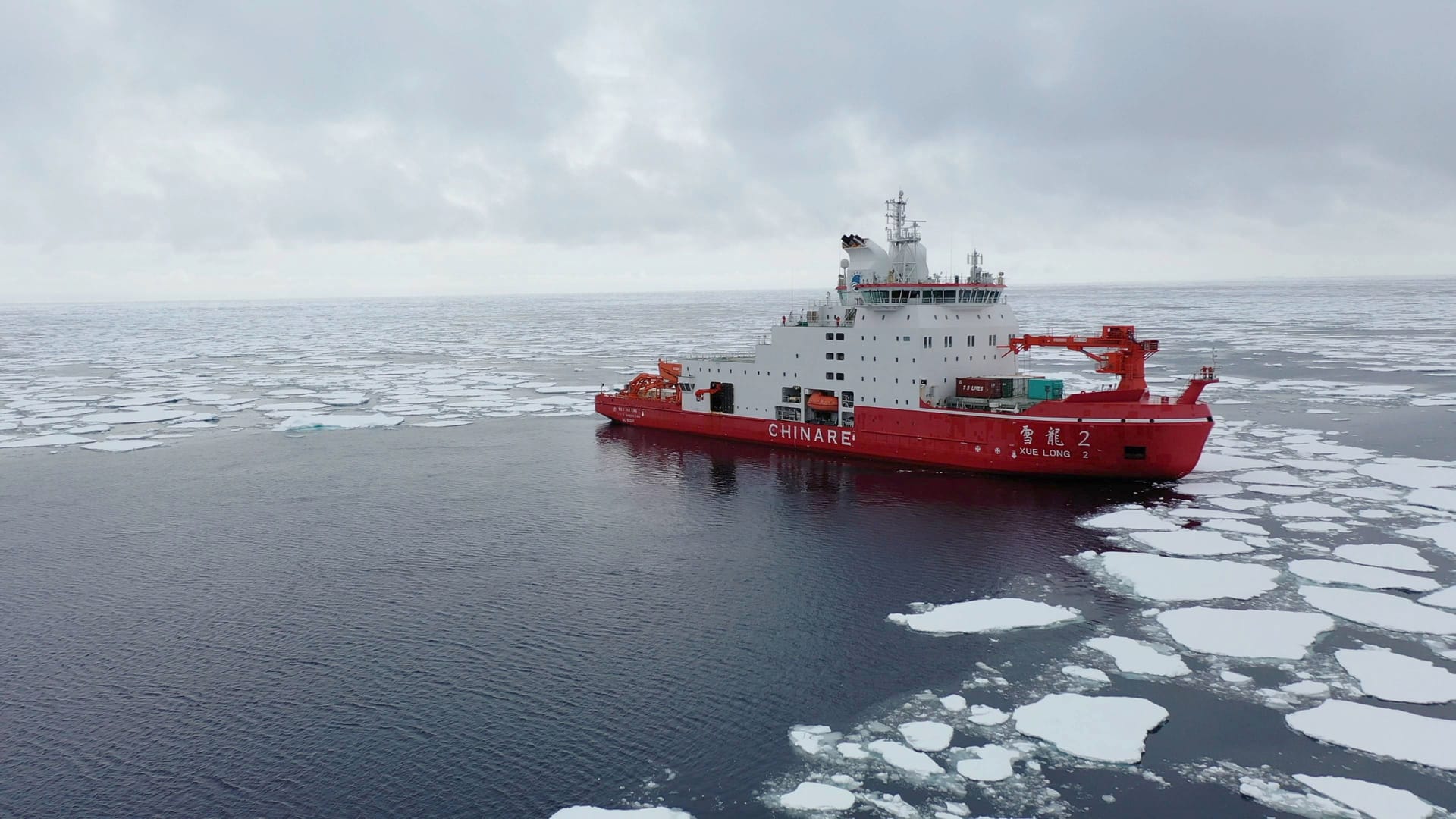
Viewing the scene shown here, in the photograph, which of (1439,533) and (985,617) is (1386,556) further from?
(985,617)

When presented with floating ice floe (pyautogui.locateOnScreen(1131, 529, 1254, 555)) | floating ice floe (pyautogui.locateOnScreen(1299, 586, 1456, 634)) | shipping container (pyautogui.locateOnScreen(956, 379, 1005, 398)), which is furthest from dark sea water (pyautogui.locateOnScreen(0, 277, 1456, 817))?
shipping container (pyautogui.locateOnScreen(956, 379, 1005, 398))

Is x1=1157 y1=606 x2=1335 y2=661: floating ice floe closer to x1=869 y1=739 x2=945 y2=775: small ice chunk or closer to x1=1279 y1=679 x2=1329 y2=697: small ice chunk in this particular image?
x1=1279 y1=679 x2=1329 y2=697: small ice chunk

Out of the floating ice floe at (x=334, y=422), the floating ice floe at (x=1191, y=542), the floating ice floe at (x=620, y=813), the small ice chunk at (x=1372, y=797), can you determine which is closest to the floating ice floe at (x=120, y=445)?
the floating ice floe at (x=334, y=422)

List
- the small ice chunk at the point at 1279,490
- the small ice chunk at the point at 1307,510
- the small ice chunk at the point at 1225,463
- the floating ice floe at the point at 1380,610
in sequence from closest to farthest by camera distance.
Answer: the floating ice floe at the point at 1380,610 < the small ice chunk at the point at 1307,510 < the small ice chunk at the point at 1279,490 < the small ice chunk at the point at 1225,463

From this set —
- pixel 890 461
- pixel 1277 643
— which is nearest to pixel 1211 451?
pixel 890 461

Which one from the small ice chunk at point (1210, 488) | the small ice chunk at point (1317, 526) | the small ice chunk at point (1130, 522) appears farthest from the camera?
the small ice chunk at point (1210, 488)

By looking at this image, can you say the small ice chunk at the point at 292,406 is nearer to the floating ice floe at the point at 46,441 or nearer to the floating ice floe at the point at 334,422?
the floating ice floe at the point at 334,422

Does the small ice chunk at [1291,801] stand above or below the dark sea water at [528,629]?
below
